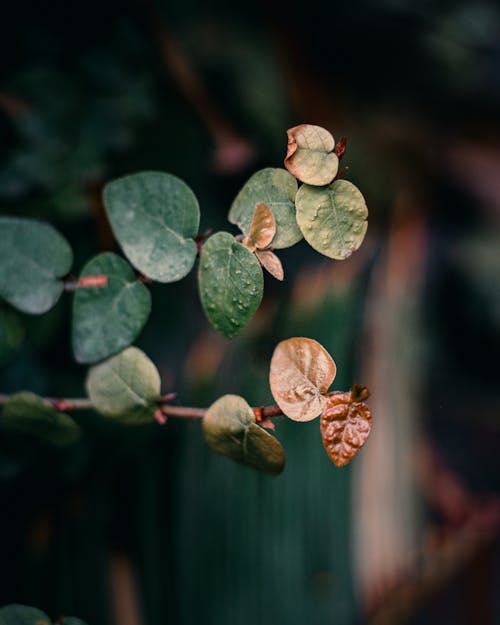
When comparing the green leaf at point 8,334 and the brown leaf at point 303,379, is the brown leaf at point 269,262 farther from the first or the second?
the green leaf at point 8,334

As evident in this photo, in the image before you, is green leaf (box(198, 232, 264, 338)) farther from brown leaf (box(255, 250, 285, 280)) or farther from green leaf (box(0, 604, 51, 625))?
green leaf (box(0, 604, 51, 625))

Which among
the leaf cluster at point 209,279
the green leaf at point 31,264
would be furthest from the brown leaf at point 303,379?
the green leaf at point 31,264

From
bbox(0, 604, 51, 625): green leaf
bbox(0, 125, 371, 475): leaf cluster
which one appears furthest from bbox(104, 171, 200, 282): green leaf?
bbox(0, 604, 51, 625): green leaf

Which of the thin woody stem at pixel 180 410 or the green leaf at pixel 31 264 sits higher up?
the green leaf at pixel 31 264

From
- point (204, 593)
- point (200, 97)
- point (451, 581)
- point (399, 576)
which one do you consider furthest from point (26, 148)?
point (451, 581)

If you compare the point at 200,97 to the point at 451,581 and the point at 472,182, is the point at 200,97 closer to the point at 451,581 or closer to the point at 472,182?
the point at 472,182

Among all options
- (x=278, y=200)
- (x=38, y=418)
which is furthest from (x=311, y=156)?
(x=38, y=418)
